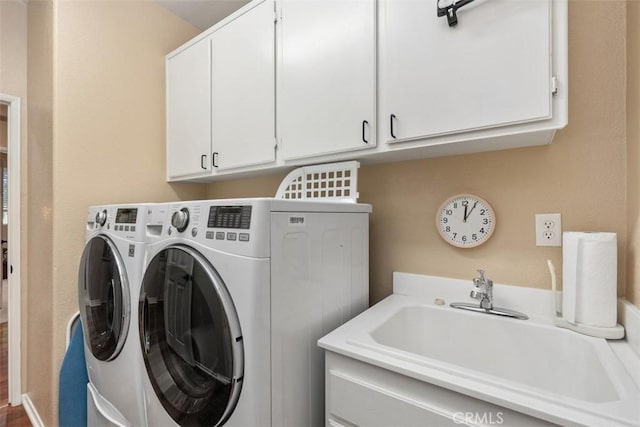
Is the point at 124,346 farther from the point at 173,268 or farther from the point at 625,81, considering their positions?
the point at 625,81

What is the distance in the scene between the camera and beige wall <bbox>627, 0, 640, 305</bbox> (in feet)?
3.09

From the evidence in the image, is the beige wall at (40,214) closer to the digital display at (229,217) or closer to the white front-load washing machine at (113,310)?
the white front-load washing machine at (113,310)

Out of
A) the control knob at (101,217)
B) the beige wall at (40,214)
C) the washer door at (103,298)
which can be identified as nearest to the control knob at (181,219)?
the washer door at (103,298)

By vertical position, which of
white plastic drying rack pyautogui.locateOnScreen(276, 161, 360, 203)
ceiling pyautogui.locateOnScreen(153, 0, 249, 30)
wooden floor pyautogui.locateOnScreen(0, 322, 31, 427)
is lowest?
wooden floor pyautogui.locateOnScreen(0, 322, 31, 427)

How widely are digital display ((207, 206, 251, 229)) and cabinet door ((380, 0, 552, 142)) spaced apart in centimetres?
62

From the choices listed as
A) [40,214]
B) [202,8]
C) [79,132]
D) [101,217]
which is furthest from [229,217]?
[202,8]

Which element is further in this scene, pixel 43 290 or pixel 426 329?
pixel 43 290

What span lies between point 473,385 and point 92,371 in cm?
178

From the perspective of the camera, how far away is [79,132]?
175 centimetres

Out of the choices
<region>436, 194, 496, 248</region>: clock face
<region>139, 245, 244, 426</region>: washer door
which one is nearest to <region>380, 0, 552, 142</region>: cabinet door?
<region>436, 194, 496, 248</region>: clock face

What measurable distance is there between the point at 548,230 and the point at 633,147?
0.36m

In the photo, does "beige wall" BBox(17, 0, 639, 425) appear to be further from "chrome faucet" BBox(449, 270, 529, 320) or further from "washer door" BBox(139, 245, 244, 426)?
"washer door" BBox(139, 245, 244, 426)

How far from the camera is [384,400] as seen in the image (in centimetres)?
84

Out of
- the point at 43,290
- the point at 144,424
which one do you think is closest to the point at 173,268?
the point at 144,424
